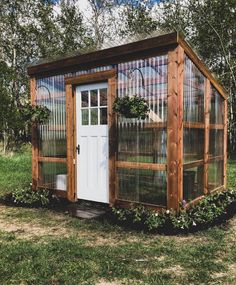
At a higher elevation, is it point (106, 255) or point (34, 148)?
point (34, 148)

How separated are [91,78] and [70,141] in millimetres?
1277

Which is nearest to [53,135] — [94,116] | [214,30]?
[94,116]

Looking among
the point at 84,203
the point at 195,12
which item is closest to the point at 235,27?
the point at 195,12

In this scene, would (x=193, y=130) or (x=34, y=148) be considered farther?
(x=34, y=148)

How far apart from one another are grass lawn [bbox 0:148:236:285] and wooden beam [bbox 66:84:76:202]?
955 millimetres

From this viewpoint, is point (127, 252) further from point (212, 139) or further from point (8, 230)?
point (212, 139)

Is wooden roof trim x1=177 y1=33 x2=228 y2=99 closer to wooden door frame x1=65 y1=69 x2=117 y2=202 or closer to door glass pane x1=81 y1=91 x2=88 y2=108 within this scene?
wooden door frame x1=65 y1=69 x2=117 y2=202

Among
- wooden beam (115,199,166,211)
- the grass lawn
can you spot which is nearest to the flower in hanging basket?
wooden beam (115,199,166,211)

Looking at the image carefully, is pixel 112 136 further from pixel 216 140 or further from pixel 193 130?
pixel 216 140

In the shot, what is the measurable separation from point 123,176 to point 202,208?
1.36 m

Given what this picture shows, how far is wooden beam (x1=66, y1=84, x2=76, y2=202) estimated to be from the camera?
5.93m

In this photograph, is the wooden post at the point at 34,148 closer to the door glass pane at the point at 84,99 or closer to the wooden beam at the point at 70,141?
the wooden beam at the point at 70,141

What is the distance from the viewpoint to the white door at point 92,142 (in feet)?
18.3

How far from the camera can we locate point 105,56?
5.27 m
